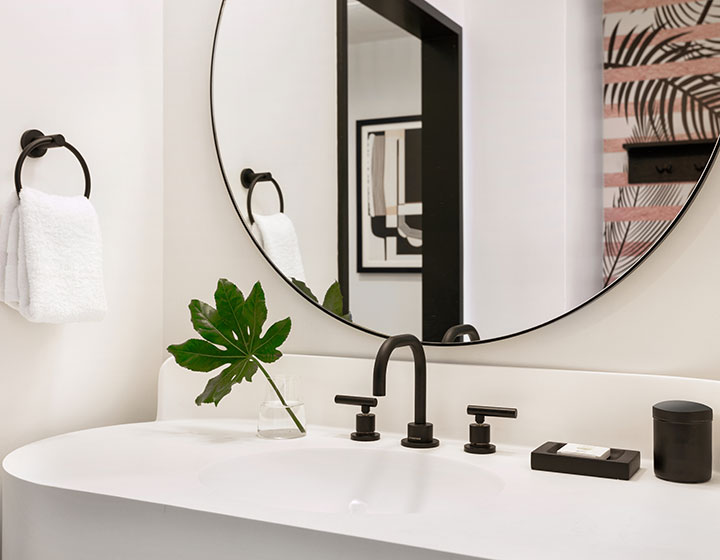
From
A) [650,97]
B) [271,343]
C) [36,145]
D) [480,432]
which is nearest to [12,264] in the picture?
[36,145]

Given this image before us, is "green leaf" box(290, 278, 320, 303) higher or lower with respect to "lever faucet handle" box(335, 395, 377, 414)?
higher

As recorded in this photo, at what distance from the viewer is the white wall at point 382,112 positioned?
1.32m

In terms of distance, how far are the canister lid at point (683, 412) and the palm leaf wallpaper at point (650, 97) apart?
0.22m

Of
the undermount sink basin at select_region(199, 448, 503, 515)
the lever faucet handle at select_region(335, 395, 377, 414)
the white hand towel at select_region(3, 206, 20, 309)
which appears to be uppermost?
the white hand towel at select_region(3, 206, 20, 309)

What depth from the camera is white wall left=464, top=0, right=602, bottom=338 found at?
1.20m

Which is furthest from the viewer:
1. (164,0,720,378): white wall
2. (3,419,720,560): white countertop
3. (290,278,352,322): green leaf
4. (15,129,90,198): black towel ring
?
(290,278,352,322): green leaf

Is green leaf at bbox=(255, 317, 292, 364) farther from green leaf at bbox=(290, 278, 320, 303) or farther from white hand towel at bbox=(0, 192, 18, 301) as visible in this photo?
white hand towel at bbox=(0, 192, 18, 301)

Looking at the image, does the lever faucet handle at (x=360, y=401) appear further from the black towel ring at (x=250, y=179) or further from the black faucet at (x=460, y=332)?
the black towel ring at (x=250, y=179)

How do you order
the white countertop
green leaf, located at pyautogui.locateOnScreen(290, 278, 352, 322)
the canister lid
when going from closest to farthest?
the white countertop < the canister lid < green leaf, located at pyautogui.locateOnScreen(290, 278, 352, 322)

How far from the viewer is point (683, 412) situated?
1035 millimetres

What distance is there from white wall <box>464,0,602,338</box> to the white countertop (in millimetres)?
262

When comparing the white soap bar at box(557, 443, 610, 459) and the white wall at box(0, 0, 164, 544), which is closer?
the white soap bar at box(557, 443, 610, 459)

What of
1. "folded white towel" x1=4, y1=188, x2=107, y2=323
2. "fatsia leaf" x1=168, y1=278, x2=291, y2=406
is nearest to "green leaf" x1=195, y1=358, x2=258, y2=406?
"fatsia leaf" x1=168, y1=278, x2=291, y2=406

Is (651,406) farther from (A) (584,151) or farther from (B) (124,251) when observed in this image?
(B) (124,251)
